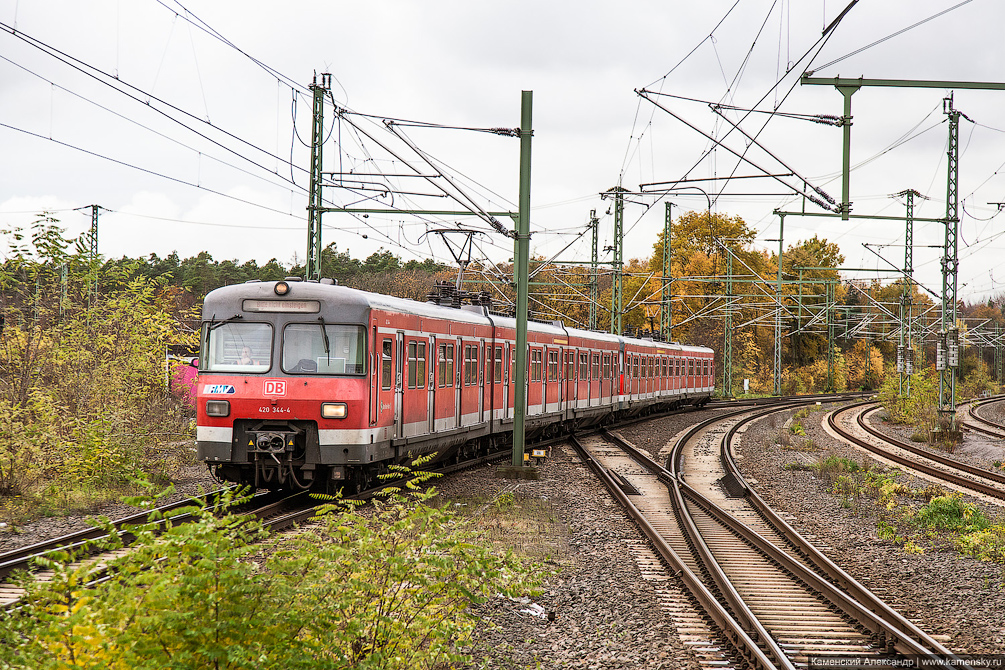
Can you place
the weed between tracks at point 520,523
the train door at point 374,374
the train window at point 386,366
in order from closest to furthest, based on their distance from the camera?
1. the weed between tracks at point 520,523
2. the train door at point 374,374
3. the train window at point 386,366

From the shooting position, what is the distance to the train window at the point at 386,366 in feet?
41.3

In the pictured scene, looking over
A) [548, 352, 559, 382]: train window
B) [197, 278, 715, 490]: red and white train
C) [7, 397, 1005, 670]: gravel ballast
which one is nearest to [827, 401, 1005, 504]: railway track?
[7, 397, 1005, 670]: gravel ballast

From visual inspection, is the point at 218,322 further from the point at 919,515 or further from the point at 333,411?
the point at 919,515

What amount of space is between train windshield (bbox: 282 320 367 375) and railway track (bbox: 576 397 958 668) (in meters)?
4.28

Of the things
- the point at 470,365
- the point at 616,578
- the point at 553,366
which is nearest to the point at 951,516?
the point at 616,578

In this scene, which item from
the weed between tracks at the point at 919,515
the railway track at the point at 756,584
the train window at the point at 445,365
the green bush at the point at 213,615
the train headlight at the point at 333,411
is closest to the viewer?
the green bush at the point at 213,615

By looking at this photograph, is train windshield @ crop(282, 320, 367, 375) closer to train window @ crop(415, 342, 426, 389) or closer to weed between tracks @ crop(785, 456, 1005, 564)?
train window @ crop(415, 342, 426, 389)

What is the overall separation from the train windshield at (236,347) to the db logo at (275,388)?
0.67 feet

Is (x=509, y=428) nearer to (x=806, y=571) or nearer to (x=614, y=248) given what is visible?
(x=806, y=571)

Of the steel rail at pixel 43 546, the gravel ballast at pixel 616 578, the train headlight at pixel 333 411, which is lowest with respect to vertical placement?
the gravel ballast at pixel 616 578

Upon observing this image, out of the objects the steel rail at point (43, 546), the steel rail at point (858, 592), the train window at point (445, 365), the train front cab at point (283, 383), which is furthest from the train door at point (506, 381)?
the steel rail at point (43, 546)

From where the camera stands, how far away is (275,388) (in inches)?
464

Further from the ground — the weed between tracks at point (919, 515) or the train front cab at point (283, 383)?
the train front cab at point (283, 383)

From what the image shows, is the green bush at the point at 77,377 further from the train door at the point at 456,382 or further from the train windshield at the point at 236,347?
the train door at the point at 456,382
